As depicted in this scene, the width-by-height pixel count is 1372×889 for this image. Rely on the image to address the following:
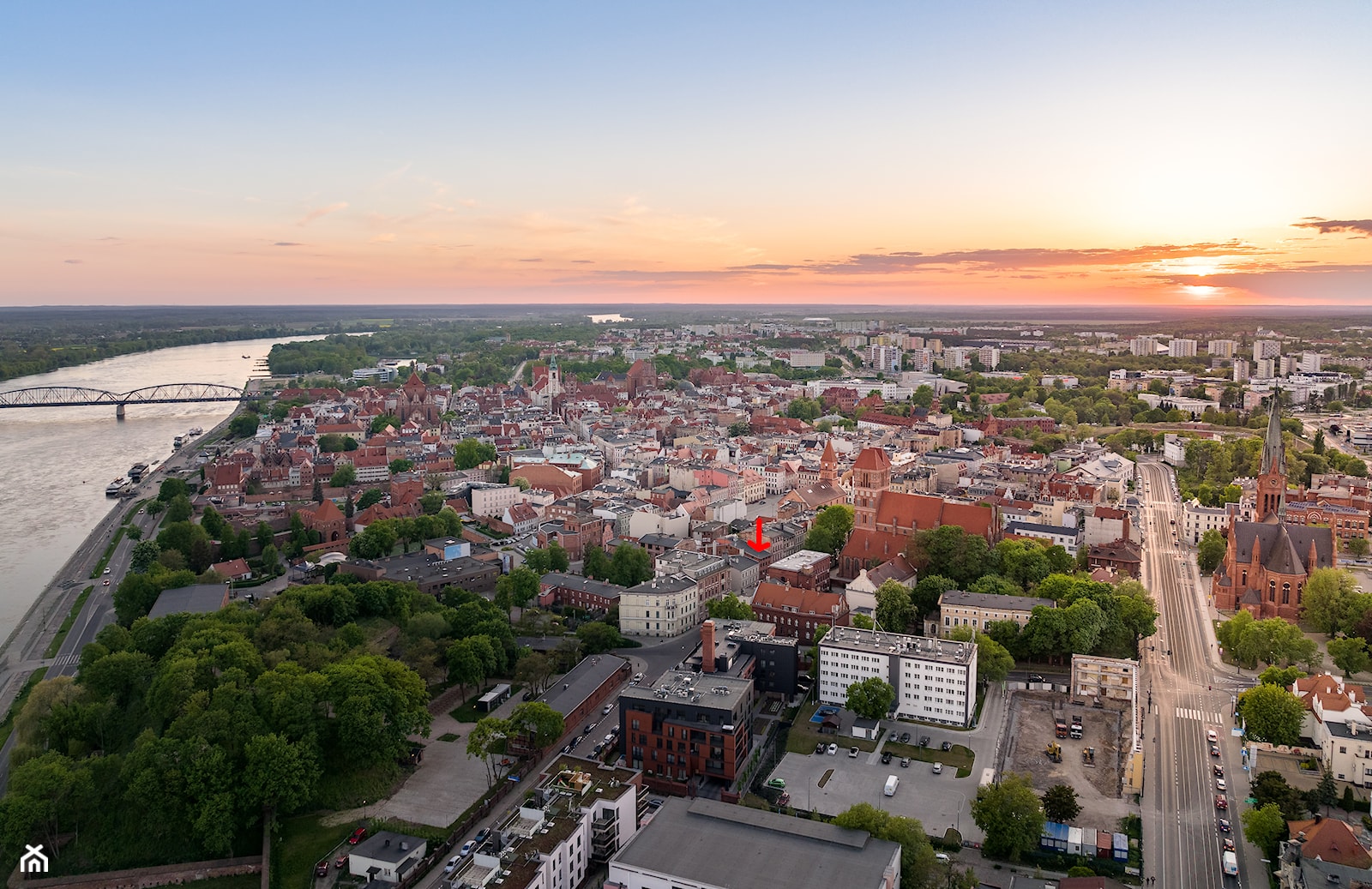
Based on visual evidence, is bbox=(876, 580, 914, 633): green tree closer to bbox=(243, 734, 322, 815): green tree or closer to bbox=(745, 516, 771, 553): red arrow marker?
bbox=(745, 516, 771, 553): red arrow marker

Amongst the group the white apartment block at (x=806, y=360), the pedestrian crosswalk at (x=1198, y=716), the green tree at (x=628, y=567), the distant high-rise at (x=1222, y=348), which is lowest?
the distant high-rise at (x=1222, y=348)

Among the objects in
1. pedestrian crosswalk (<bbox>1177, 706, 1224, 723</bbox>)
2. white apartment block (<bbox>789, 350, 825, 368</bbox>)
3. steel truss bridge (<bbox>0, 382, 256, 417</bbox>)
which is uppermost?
steel truss bridge (<bbox>0, 382, 256, 417</bbox>)

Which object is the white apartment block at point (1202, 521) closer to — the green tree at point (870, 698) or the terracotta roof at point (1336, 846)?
the green tree at point (870, 698)

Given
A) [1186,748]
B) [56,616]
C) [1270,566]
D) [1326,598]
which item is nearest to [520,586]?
[56,616]

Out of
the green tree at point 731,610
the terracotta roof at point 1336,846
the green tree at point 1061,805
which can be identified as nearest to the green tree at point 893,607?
the green tree at point 731,610

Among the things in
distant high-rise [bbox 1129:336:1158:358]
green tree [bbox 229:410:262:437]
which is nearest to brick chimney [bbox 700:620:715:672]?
green tree [bbox 229:410:262:437]

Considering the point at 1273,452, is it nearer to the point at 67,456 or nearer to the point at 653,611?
the point at 653,611

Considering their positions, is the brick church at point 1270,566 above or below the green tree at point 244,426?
below
